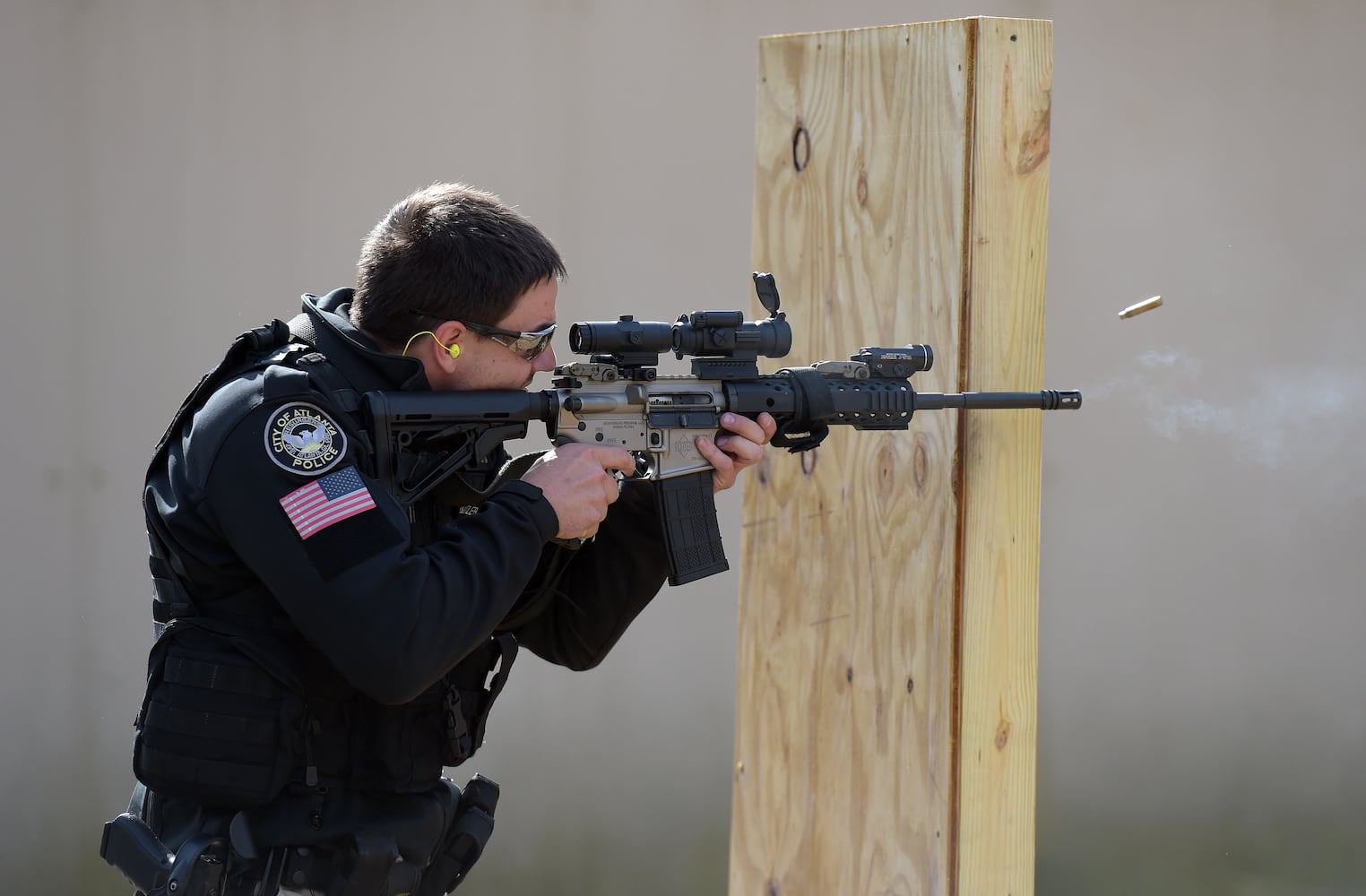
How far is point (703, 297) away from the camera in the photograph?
13.6ft

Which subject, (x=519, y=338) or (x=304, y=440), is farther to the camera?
Result: (x=519, y=338)

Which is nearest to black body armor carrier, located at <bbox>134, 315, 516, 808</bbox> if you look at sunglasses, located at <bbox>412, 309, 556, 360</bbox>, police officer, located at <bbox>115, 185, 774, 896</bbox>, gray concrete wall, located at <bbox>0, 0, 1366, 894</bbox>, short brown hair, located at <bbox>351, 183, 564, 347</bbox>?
police officer, located at <bbox>115, 185, 774, 896</bbox>

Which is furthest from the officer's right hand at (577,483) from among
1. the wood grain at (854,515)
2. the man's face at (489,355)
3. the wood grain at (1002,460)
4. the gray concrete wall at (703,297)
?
the gray concrete wall at (703,297)

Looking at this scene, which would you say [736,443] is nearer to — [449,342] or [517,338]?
[517,338]

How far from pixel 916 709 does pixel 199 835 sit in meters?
1.37

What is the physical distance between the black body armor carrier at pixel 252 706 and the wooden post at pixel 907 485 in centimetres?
87

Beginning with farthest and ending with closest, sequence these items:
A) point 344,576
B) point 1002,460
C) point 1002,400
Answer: point 1002,460
point 1002,400
point 344,576

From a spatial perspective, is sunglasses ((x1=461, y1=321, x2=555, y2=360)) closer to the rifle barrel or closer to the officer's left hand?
the officer's left hand

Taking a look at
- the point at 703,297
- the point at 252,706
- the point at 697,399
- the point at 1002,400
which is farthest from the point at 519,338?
the point at 703,297

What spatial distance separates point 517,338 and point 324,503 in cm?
53

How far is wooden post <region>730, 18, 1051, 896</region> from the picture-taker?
8.33ft

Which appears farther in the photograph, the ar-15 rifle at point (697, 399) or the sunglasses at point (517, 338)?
the ar-15 rifle at point (697, 399)

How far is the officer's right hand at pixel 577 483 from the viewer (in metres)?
2.24

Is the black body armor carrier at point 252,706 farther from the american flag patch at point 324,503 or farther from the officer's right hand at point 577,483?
the officer's right hand at point 577,483
